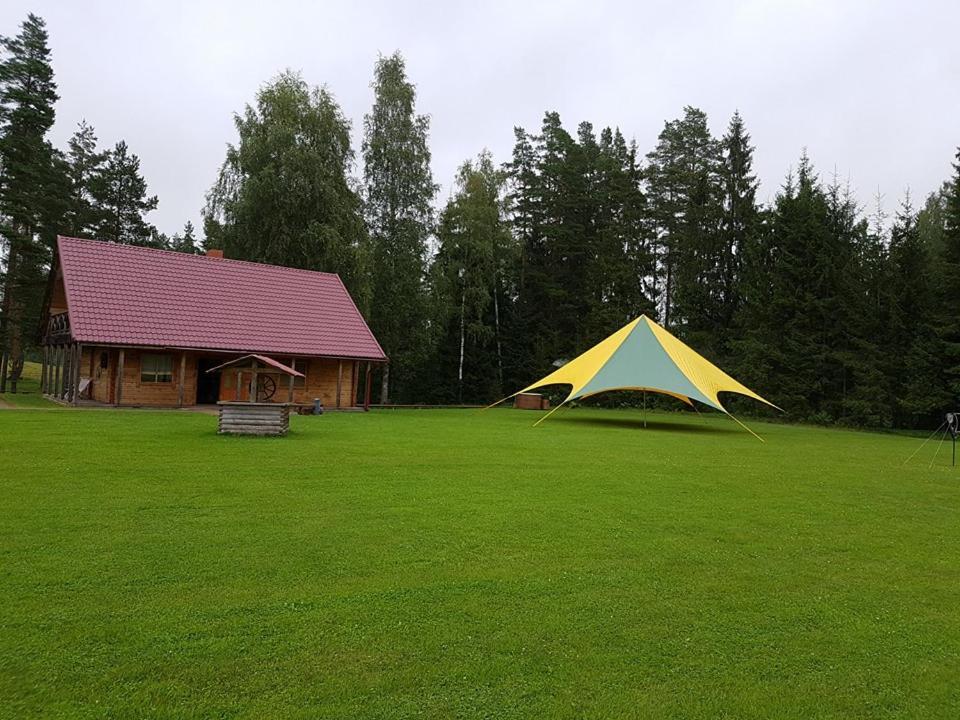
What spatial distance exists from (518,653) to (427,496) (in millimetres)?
3455

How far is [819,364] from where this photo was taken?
73.8 ft

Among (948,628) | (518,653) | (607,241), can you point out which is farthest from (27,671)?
(607,241)

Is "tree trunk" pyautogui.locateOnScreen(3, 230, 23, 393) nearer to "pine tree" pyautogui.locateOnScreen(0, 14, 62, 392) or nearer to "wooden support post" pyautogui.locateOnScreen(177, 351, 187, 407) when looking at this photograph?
"pine tree" pyautogui.locateOnScreen(0, 14, 62, 392)

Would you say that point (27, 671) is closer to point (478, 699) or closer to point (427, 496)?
point (478, 699)

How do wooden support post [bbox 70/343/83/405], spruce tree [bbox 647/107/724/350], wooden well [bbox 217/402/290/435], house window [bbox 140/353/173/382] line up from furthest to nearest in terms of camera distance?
1. spruce tree [bbox 647/107/724/350]
2. house window [bbox 140/353/173/382]
3. wooden support post [bbox 70/343/83/405]
4. wooden well [bbox 217/402/290/435]

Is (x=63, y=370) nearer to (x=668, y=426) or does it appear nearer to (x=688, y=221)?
(x=668, y=426)

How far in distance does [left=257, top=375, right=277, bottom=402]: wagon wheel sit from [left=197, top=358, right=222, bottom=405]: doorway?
1.88 meters

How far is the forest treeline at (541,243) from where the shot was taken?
2195 centimetres

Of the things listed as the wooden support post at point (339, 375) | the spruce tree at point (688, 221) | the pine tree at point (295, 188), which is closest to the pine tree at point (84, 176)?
the pine tree at point (295, 188)

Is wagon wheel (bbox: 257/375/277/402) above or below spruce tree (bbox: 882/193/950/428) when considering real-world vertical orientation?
below

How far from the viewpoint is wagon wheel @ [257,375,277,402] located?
1764 cm

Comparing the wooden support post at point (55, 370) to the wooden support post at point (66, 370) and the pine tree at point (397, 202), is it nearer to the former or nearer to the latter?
the wooden support post at point (66, 370)

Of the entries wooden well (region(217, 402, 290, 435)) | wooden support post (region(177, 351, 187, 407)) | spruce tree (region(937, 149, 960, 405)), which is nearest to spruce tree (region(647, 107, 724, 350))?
spruce tree (region(937, 149, 960, 405))

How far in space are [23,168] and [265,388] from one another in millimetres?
12526
